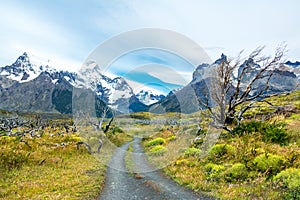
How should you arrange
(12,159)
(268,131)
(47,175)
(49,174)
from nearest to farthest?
1. (47,175)
2. (49,174)
3. (12,159)
4. (268,131)

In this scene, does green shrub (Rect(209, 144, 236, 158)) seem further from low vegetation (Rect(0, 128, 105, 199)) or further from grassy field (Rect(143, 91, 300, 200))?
low vegetation (Rect(0, 128, 105, 199))

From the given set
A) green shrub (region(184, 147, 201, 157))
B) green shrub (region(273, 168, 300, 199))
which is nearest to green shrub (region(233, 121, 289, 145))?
green shrub (region(184, 147, 201, 157))

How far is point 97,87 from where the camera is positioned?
31.1 meters

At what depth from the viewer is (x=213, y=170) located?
45.4ft

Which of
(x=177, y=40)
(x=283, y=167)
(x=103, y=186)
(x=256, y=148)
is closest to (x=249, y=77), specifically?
(x=177, y=40)

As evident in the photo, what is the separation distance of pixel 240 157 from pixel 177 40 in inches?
420

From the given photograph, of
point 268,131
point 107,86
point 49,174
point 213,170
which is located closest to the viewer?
point 213,170

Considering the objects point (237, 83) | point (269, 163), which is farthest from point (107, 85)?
point (269, 163)

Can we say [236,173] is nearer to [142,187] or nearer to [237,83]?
[142,187]

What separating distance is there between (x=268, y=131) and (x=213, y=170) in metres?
7.49

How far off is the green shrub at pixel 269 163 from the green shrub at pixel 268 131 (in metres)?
4.72

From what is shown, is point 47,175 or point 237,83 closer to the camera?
point 47,175

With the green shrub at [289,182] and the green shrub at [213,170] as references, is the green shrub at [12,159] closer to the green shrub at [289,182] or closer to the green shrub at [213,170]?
the green shrub at [213,170]

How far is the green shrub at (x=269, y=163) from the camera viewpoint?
11.9 meters
